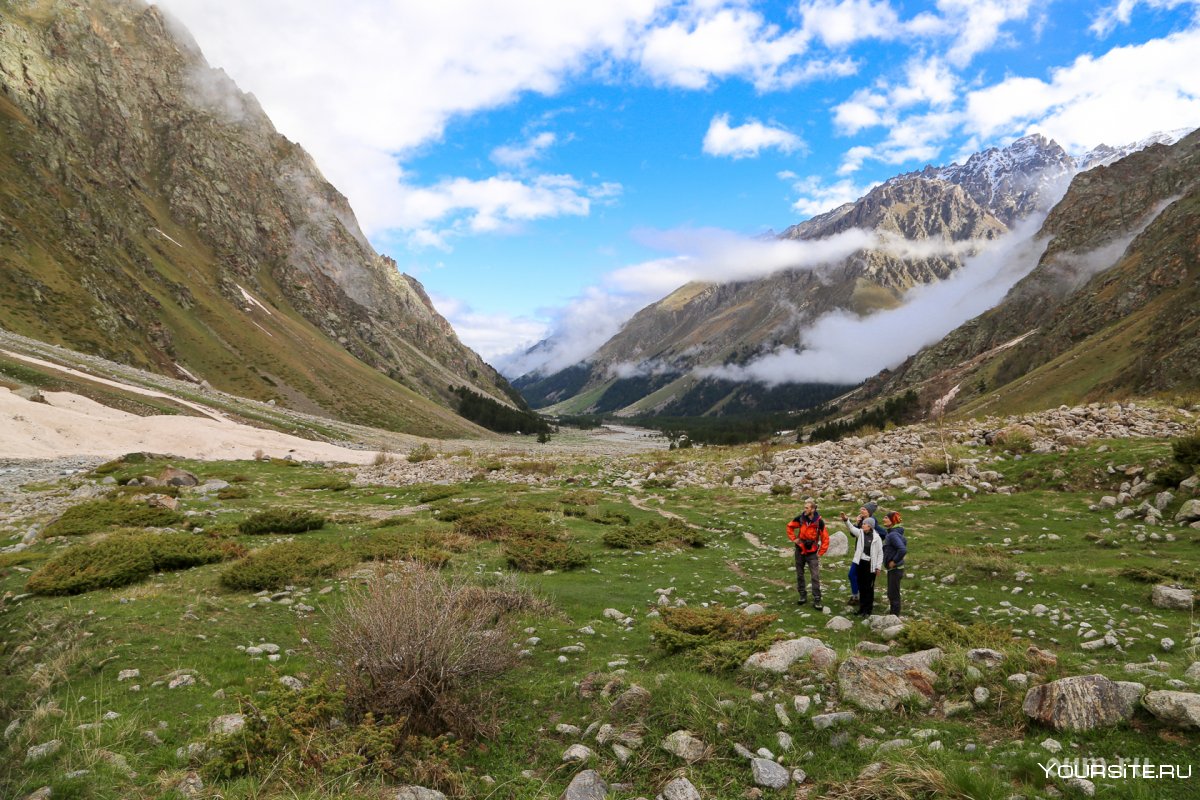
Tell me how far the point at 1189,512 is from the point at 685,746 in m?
18.6

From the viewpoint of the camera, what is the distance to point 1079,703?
21.6 ft

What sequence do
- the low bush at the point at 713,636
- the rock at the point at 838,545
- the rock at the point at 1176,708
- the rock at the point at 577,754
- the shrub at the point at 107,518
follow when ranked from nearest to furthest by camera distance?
the rock at the point at 1176,708
the rock at the point at 577,754
the low bush at the point at 713,636
the shrub at the point at 107,518
the rock at the point at 838,545

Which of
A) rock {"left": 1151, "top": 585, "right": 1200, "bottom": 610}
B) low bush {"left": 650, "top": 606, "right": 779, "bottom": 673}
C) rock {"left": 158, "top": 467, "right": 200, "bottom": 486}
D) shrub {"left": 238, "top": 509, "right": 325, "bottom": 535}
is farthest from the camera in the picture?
rock {"left": 158, "top": 467, "right": 200, "bottom": 486}

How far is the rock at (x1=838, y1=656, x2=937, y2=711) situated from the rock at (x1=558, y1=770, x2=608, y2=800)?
360cm

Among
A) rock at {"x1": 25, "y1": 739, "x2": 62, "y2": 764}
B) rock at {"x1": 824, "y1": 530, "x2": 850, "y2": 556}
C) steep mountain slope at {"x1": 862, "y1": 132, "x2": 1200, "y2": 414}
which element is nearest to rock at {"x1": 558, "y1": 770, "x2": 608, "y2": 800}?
rock at {"x1": 25, "y1": 739, "x2": 62, "y2": 764}

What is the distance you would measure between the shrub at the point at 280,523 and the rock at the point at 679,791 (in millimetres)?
18934

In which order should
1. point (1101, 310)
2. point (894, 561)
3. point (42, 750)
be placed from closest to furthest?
point (42, 750)
point (894, 561)
point (1101, 310)

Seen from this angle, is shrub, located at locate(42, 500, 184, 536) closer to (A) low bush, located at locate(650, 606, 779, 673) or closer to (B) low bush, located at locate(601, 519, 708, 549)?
(B) low bush, located at locate(601, 519, 708, 549)

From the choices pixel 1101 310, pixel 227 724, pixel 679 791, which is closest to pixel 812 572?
pixel 679 791

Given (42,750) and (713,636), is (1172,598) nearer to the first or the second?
(713,636)

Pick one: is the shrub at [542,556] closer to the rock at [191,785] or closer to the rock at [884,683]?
the rock at [884,683]

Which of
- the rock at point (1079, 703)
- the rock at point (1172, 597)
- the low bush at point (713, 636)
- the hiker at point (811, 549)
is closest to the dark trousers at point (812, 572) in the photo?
the hiker at point (811, 549)

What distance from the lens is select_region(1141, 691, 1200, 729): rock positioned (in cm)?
587

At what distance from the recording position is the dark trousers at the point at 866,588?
12.9 meters
